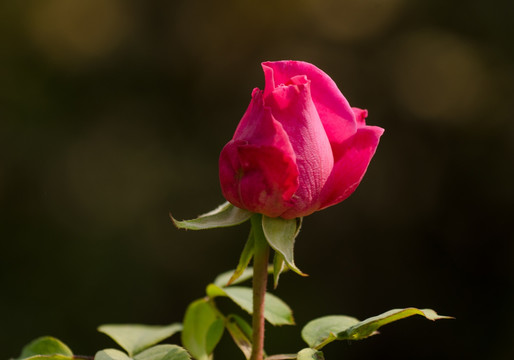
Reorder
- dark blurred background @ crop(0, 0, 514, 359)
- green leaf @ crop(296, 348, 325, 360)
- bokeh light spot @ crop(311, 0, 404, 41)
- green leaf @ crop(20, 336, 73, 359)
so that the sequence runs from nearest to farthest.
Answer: green leaf @ crop(296, 348, 325, 360) < green leaf @ crop(20, 336, 73, 359) < dark blurred background @ crop(0, 0, 514, 359) < bokeh light spot @ crop(311, 0, 404, 41)

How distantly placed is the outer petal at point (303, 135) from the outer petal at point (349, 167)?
0.05 feet

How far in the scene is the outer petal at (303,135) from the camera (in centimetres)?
56

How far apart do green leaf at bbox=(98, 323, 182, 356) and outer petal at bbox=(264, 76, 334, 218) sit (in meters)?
0.27

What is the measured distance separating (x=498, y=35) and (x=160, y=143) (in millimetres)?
1612

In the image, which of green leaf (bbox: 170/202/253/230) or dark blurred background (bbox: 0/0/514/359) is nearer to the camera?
green leaf (bbox: 170/202/253/230)

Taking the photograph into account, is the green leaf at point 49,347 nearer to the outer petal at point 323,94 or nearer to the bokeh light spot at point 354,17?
the outer petal at point 323,94

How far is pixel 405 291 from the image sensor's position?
276 centimetres

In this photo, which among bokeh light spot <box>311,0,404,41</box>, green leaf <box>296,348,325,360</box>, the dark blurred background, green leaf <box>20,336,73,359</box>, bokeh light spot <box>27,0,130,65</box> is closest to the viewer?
green leaf <box>296,348,325,360</box>

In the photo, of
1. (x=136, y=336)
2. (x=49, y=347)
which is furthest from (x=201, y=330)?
(x=49, y=347)

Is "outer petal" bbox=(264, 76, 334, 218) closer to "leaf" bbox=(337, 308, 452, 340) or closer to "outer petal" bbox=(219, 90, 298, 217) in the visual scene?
"outer petal" bbox=(219, 90, 298, 217)

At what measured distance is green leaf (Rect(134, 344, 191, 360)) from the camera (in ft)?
1.80

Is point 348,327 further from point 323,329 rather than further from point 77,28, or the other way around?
point 77,28

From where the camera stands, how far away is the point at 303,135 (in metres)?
0.57

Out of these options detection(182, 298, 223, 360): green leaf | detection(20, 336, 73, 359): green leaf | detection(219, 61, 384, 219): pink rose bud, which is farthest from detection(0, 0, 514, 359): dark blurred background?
detection(219, 61, 384, 219): pink rose bud
